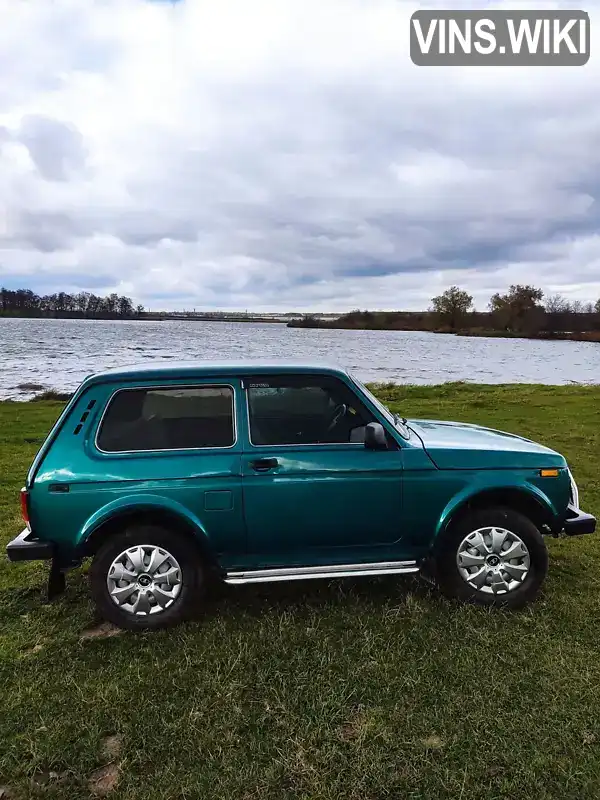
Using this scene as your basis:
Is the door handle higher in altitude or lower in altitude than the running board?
higher

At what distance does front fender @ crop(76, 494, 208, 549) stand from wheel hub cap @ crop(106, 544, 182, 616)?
27 cm

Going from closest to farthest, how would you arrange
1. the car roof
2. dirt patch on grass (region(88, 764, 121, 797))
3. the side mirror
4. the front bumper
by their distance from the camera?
dirt patch on grass (region(88, 764, 121, 797))
the side mirror
the car roof
the front bumper

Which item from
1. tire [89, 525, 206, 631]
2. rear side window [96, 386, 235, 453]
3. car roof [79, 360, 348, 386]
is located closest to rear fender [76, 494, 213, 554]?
tire [89, 525, 206, 631]

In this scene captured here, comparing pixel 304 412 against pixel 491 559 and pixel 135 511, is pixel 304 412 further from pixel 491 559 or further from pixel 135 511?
pixel 491 559

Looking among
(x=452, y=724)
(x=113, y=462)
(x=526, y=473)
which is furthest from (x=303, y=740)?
(x=526, y=473)

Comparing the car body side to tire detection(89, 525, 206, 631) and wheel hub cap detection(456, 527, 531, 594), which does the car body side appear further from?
wheel hub cap detection(456, 527, 531, 594)

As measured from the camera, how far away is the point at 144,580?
4039 millimetres

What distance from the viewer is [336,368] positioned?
4.49m

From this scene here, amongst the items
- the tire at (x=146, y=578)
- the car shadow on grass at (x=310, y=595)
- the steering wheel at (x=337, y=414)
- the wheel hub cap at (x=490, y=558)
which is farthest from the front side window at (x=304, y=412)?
the car shadow on grass at (x=310, y=595)

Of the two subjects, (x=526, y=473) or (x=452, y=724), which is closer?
(x=452, y=724)

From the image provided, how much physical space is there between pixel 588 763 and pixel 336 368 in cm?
288

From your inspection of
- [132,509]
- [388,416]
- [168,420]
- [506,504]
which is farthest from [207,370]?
[506,504]

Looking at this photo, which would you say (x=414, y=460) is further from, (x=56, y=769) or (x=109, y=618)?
(x=56, y=769)

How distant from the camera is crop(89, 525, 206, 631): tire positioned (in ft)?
13.1
